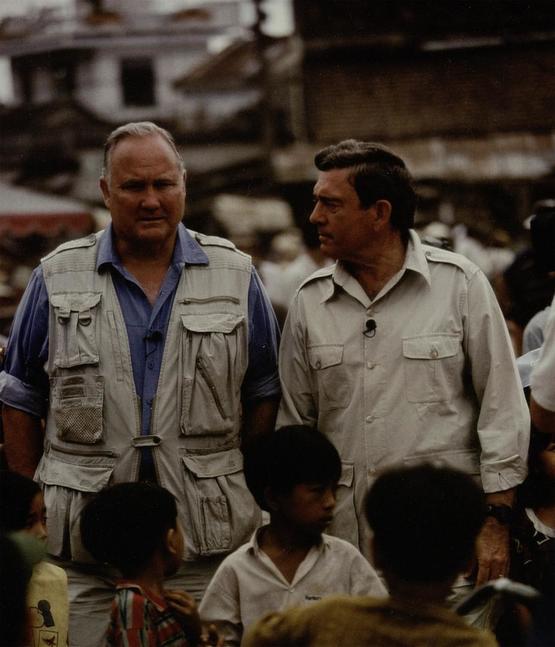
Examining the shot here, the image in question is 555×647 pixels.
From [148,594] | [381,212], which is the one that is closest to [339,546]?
[148,594]

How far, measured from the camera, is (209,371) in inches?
189

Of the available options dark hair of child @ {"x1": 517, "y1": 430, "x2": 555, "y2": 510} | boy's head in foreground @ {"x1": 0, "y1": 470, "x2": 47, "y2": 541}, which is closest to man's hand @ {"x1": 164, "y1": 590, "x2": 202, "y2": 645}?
boy's head in foreground @ {"x1": 0, "y1": 470, "x2": 47, "y2": 541}

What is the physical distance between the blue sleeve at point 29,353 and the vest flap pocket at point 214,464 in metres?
0.65

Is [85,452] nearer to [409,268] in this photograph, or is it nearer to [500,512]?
[409,268]

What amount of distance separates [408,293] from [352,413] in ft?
1.60

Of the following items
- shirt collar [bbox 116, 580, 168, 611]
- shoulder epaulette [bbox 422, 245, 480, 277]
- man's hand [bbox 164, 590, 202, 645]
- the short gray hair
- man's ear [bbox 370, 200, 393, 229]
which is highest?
the short gray hair

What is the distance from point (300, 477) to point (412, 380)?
65 cm

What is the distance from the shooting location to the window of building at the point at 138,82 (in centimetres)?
3812

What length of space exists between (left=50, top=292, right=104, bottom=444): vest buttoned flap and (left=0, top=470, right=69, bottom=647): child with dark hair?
34 centimetres

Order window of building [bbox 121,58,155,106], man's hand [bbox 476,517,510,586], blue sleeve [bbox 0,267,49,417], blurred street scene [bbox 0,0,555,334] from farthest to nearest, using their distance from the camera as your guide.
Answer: window of building [bbox 121,58,155,106], blurred street scene [bbox 0,0,555,334], blue sleeve [bbox 0,267,49,417], man's hand [bbox 476,517,510,586]

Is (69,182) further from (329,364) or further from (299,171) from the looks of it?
(329,364)

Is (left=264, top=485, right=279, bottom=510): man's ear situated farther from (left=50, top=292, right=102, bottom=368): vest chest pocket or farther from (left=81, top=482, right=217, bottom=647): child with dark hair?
(left=50, top=292, right=102, bottom=368): vest chest pocket

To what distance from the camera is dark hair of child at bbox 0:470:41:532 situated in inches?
173

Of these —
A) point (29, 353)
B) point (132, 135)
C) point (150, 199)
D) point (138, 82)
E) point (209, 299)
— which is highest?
point (138, 82)
